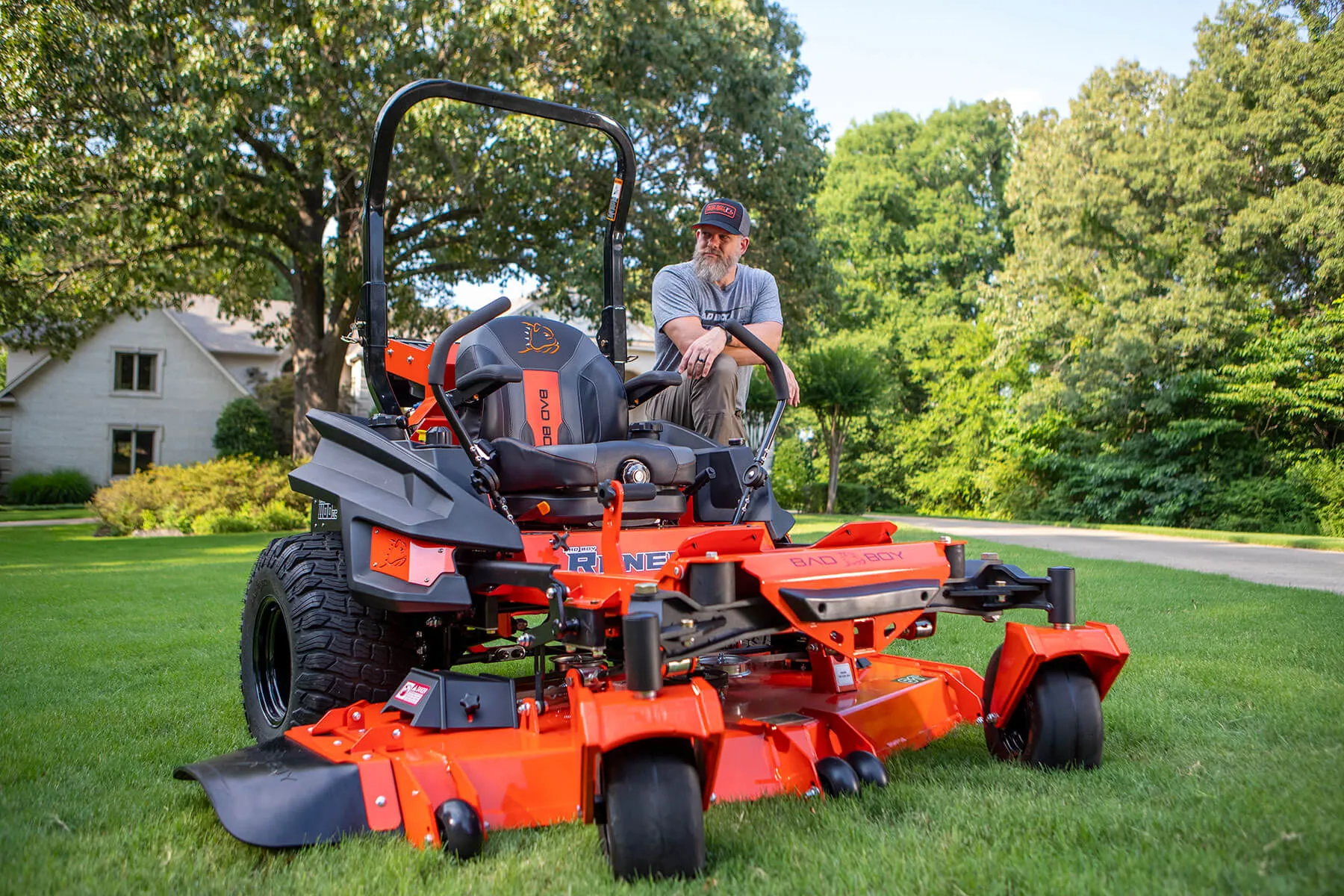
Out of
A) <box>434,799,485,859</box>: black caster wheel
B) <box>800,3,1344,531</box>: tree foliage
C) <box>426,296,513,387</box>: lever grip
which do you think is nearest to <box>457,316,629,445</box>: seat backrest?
<box>426,296,513,387</box>: lever grip

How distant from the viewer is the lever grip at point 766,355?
396 cm

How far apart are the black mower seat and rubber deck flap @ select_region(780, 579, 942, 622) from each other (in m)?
0.97

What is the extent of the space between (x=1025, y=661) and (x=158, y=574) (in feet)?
32.3

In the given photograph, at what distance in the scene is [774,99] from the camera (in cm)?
1642

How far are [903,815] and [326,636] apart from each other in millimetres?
1879

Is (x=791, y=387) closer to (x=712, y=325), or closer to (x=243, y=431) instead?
(x=712, y=325)

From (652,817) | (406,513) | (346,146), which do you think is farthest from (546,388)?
(346,146)

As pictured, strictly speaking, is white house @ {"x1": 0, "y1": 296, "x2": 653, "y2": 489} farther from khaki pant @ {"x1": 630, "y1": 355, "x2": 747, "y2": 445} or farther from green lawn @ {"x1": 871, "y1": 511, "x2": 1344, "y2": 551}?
khaki pant @ {"x1": 630, "y1": 355, "x2": 747, "y2": 445}

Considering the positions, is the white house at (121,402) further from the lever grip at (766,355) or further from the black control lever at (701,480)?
the black control lever at (701,480)

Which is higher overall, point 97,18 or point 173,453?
point 97,18

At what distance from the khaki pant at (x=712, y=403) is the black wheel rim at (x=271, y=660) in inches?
64.2

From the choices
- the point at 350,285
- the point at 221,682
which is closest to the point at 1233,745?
the point at 221,682

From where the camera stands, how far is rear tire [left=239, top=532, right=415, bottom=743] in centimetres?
334

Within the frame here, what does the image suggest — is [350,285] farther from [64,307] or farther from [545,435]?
[545,435]
